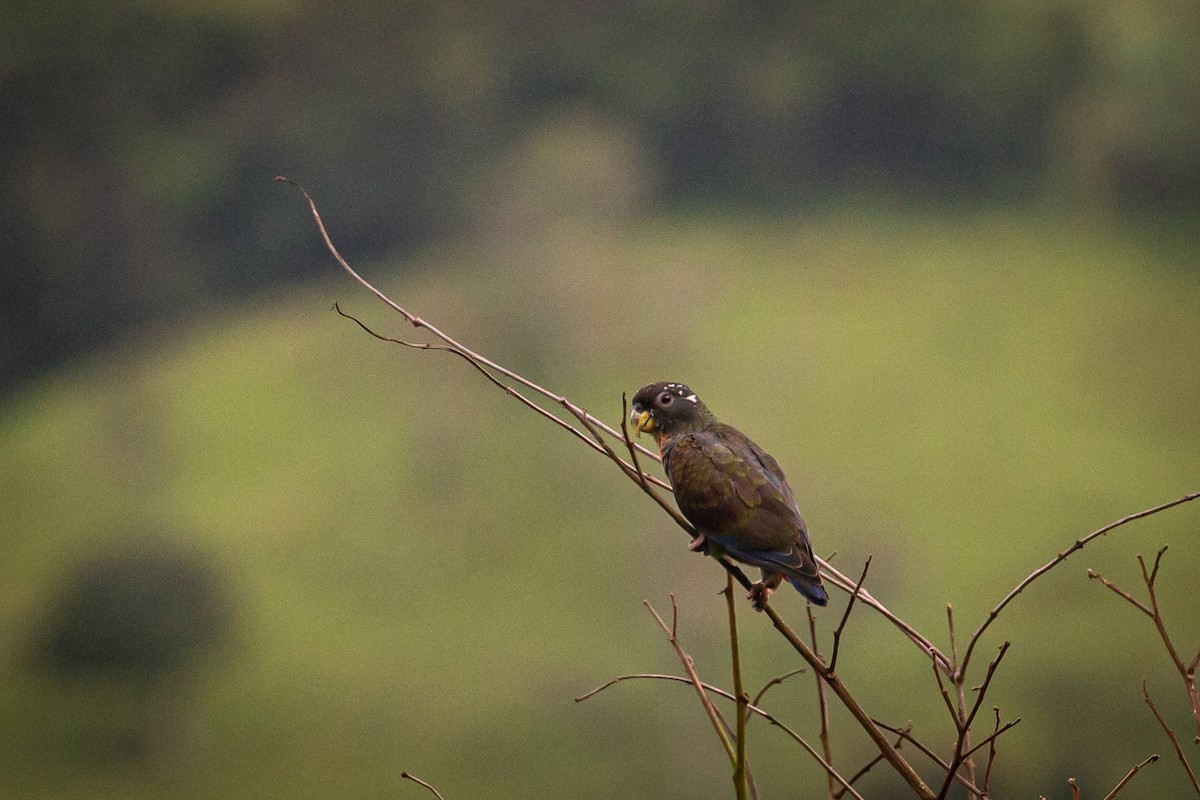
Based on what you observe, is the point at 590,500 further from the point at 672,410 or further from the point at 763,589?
the point at 763,589

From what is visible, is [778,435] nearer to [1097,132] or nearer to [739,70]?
[739,70]

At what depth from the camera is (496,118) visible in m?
2.41

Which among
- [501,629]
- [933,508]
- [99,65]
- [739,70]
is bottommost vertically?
[501,629]

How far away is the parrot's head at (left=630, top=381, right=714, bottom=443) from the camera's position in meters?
1.33

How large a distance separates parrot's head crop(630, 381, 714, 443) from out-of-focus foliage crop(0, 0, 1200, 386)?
117cm

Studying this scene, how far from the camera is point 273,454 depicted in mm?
2295

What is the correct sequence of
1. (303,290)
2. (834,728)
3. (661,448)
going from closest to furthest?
(661,448), (834,728), (303,290)

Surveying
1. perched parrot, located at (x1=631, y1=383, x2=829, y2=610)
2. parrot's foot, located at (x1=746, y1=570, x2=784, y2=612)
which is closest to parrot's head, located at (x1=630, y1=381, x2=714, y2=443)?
perched parrot, located at (x1=631, y1=383, x2=829, y2=610)

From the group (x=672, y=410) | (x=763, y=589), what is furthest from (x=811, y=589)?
(x=672, y=410)

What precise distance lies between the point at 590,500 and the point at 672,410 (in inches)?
40.5

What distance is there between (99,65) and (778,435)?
5.85ft

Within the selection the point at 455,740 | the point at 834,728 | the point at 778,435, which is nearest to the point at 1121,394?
the point at 778,435

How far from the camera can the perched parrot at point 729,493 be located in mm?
1103

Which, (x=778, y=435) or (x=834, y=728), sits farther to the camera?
(x=778, y=435)
